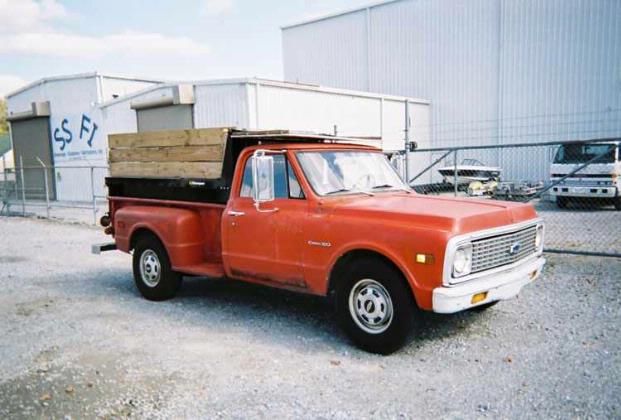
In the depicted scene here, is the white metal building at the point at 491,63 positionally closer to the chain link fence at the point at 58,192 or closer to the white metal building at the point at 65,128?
the white metal building at the point at 65,128

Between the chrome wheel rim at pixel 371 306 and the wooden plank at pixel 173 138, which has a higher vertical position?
the wooden plank at pixel 173 138

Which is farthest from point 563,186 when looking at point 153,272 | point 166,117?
point 166,117

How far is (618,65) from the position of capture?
1855cm

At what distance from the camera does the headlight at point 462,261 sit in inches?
176

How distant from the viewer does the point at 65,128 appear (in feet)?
73.2

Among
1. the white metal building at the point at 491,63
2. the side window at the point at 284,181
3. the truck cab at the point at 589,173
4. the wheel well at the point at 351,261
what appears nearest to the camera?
the wheel well at the point at 351,261

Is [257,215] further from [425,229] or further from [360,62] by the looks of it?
[360,62]

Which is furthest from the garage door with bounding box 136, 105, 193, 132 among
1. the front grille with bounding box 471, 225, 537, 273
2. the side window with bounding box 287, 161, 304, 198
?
the front grille with bounding box 471, 225, 537, 273

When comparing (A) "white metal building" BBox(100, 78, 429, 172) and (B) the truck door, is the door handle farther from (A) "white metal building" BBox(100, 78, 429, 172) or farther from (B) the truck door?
(A) "white metal building" BBox(100, 78, 429, 172)

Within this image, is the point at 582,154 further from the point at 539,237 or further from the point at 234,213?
the point at 234,213

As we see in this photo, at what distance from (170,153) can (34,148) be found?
67.0 ft

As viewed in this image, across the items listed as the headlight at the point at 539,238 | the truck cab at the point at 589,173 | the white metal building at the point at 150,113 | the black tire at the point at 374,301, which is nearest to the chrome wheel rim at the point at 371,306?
the black tire at the point at 374,301

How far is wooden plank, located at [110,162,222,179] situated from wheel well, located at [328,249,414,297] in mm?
2109

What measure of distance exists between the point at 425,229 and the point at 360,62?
21912 mm
